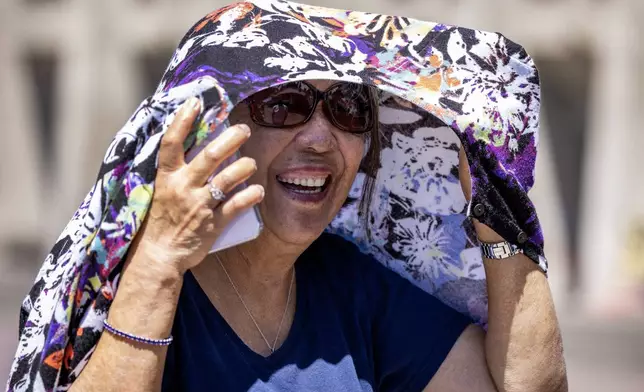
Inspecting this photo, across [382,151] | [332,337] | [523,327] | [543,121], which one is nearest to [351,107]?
[382,151]

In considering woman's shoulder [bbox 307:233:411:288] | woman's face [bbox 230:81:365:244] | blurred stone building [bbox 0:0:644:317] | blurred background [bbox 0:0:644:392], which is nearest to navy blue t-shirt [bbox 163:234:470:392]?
woman's shoulder [bbox 307:233:411:288]

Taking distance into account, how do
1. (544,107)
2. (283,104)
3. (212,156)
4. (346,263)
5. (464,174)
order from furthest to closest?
(544,107) < (346,263) < (464,174) < (283,104) < (212,156)

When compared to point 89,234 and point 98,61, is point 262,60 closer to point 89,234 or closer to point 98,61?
A: point 89,234

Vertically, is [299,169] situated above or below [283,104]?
below

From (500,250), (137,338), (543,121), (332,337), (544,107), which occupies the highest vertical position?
(544,107)

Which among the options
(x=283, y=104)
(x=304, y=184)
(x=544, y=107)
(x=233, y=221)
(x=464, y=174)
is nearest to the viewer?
(x=233, y=221)

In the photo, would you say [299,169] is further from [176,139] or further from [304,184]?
[176,139]

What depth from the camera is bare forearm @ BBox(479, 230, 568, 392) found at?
259 cm

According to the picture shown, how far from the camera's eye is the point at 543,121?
13.5 m

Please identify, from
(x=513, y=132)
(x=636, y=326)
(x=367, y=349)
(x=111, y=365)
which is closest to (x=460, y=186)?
(x=513, y=132)

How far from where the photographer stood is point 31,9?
52.1 ft

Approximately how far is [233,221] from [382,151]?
30.5 inches

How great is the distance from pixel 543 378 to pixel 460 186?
1.87ft

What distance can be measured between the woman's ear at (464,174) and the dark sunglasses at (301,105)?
319 mm
